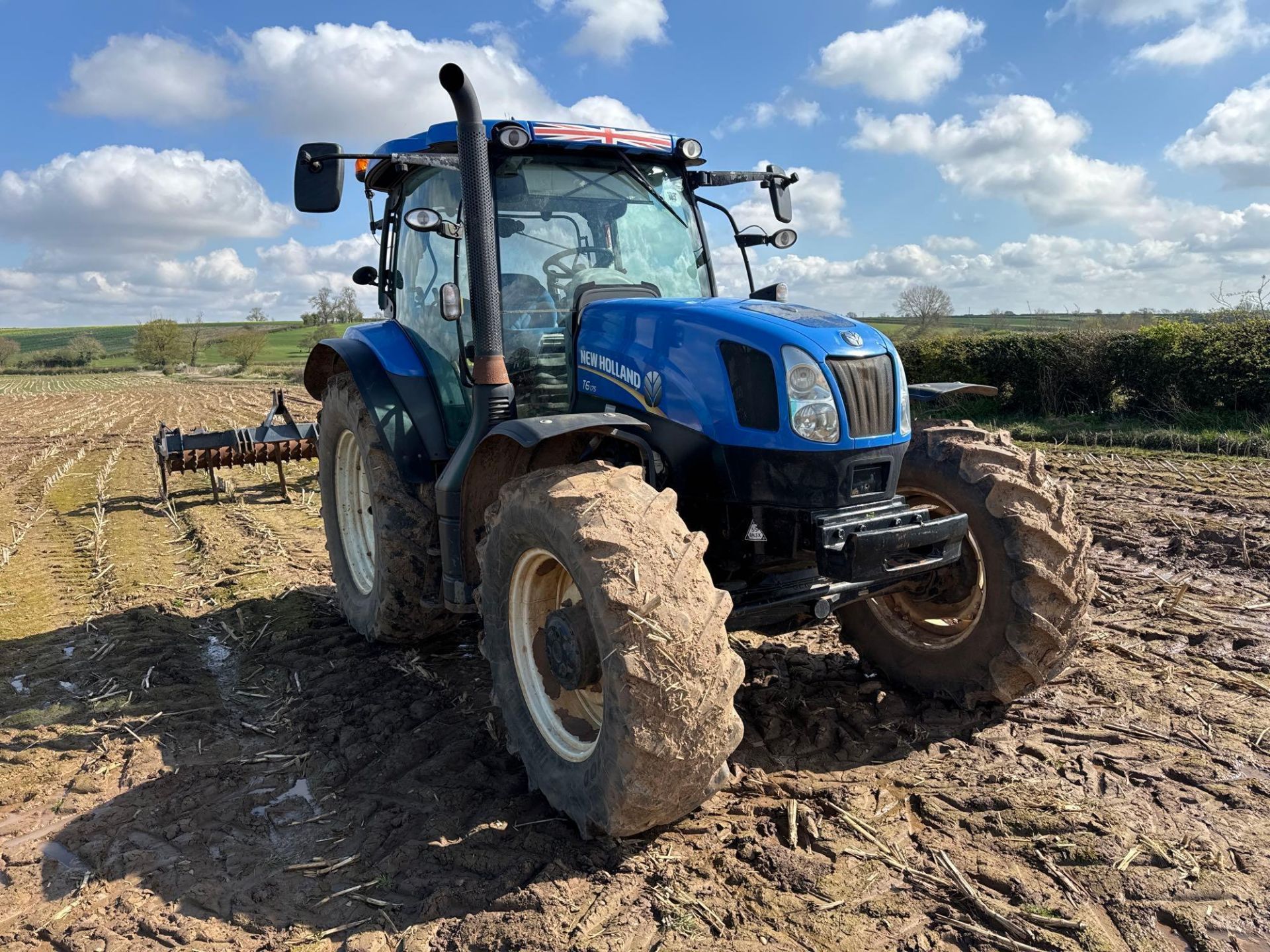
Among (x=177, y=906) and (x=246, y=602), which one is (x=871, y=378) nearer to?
(x=177, y=906)

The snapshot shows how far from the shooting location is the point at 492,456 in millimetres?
3812

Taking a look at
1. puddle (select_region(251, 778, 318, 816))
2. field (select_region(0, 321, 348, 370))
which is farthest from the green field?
puddle (select_region(251, 778, 318, 816))

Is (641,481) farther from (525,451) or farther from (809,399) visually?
(525,451)

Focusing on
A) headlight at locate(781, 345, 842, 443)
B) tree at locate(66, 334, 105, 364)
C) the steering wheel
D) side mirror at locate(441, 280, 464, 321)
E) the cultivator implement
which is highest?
tree at locate(66, 334, 105, 364)

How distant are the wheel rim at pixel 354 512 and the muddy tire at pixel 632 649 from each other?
2.47 metres

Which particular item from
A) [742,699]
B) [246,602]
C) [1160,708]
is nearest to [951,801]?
[742,699]

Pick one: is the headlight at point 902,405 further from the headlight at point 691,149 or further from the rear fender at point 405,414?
the rear fender at point 405,414

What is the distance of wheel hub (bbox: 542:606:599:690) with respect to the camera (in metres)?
2.95

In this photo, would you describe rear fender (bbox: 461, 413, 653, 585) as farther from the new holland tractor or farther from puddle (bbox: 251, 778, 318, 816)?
puddle (bbox: 251, 778, 318, 816)

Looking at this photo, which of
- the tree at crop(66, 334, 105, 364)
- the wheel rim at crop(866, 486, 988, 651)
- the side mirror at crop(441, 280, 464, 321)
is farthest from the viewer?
the tree at crop(66, 334, 105, 364)

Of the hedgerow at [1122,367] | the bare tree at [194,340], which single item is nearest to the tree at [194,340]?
the bare tree at [194,340]

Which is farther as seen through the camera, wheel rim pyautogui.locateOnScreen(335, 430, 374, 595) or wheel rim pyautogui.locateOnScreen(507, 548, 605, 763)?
wheel rim pyautogui.locateOnScreen(335, 430, 374, 595)

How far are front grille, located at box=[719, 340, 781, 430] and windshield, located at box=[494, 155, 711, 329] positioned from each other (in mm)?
944

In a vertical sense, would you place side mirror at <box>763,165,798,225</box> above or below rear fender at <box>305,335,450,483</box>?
above
